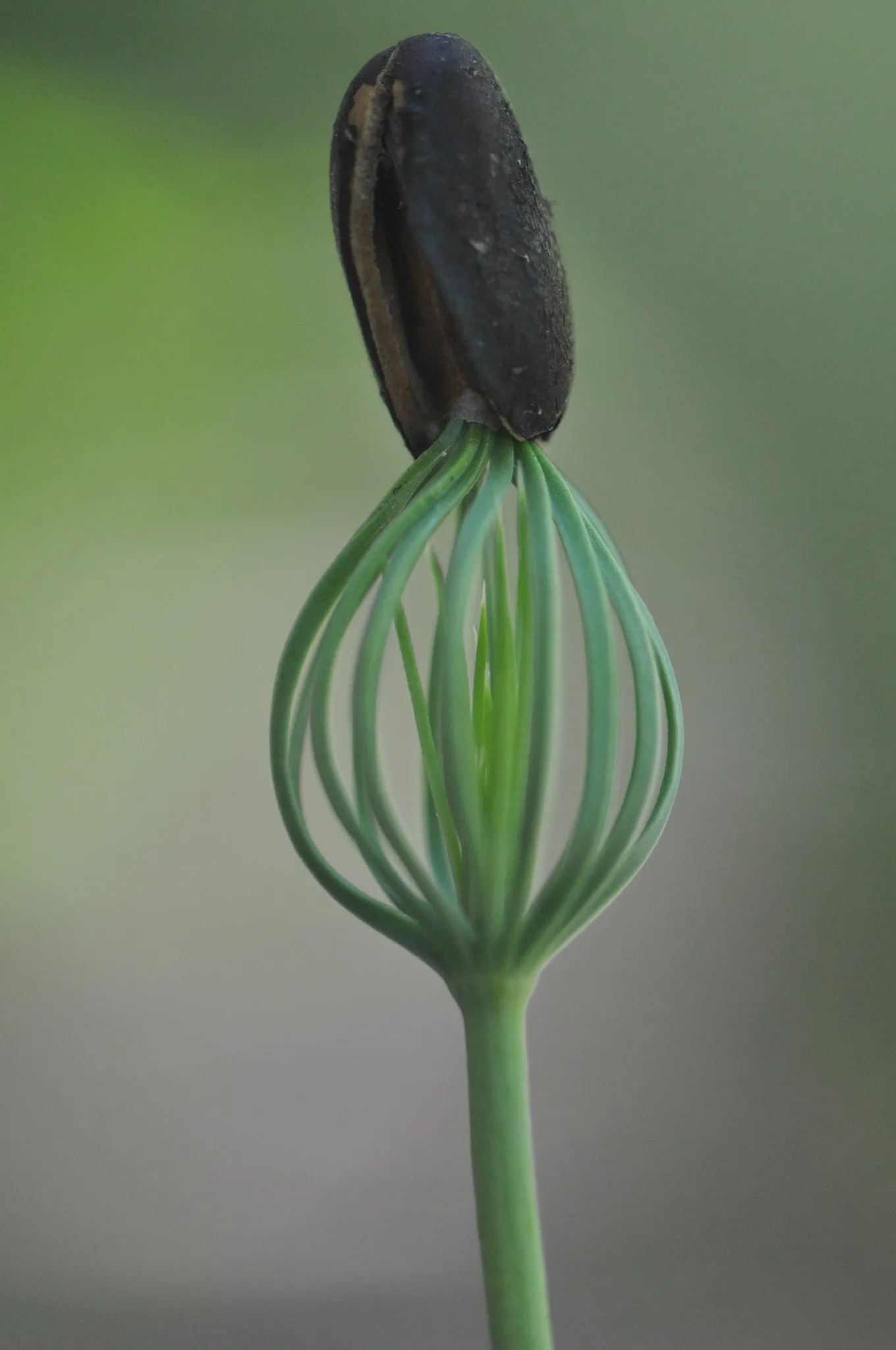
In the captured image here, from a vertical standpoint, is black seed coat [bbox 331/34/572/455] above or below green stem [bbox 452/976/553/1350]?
above

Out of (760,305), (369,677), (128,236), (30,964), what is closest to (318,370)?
(128,236)

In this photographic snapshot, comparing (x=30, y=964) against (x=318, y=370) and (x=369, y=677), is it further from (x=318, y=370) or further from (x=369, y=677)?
(x=369, y=677)

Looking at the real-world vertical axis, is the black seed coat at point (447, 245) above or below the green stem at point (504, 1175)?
above

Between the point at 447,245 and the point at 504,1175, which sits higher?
the point at 447,245
